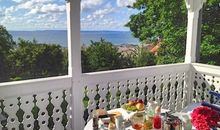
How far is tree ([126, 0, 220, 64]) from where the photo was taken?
8.57 meters

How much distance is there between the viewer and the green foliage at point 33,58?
652 centimetres

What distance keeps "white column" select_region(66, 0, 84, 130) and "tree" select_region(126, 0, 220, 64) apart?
617 centimetres

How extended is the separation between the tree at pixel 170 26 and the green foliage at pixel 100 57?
7.68ft

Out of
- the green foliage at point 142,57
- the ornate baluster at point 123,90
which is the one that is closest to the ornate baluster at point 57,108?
the ornate baluster at point 123,90

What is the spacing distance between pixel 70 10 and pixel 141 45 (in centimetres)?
688

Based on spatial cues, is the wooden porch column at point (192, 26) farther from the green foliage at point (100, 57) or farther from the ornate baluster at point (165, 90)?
the green foliage at point (100, 57)

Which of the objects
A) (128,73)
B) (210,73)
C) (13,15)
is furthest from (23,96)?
(13,15)

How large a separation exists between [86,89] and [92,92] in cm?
10

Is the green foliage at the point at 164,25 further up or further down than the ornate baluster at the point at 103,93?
further up

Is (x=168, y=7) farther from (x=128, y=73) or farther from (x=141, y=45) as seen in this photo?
(x=128, y=73)

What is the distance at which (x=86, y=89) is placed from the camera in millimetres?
3600

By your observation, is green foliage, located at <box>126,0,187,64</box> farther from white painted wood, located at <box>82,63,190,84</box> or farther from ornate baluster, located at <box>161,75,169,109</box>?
ornate baluster, located at <box>161,75,169,109</box>

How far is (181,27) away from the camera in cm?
926

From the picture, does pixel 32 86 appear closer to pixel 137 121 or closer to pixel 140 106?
pixel 140 106
